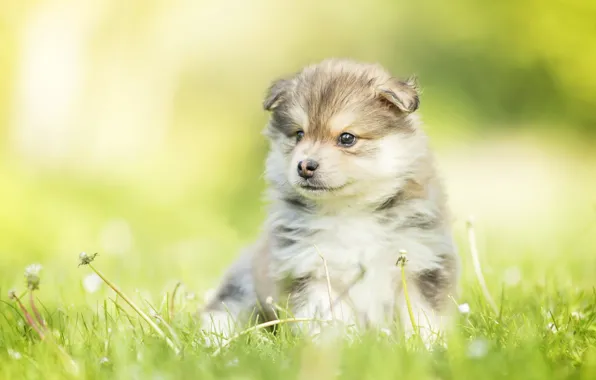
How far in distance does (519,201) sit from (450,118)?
151 inches

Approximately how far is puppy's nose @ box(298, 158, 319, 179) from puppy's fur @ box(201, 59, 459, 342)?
2 cm

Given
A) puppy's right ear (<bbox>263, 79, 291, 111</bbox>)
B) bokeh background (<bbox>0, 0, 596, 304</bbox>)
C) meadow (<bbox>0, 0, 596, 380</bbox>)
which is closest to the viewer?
meadow (<bbox>0, 0, 596, 380</bbox>)

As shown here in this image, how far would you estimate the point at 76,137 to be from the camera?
41.2ft

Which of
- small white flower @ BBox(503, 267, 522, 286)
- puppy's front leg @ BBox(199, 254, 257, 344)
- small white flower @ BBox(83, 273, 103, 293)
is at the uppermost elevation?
puppy's front leg @ BBox(199, 254, 257, 344)

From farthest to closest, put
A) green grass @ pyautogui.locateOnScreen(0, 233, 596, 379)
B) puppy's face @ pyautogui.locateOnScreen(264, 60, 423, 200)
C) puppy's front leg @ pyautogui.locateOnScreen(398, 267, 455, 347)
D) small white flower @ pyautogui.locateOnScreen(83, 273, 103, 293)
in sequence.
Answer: small white flower @ pyautogui.locateOnScreen(83, 273, 103, 293), puppy's face @ pyautogui.locateOnScreen(264, 60, 423, 200), puppy's front leg @ pyautogui.locateOnScreen(398, 267, 455, 347), green grass @ pyautogui.locateOnScreen(0, 233, 596, 379)

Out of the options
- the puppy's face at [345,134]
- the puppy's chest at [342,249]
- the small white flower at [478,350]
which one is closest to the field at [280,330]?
the small white flower at [478,350]

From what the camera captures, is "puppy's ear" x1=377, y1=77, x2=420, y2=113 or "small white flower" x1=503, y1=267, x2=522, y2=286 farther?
"small white flower" x1=503, y1=267, x2=522, y2=286

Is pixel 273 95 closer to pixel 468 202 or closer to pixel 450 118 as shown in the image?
pixel 468 202

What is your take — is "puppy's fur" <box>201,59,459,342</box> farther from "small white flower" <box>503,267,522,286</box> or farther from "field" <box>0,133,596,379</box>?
"small white flower" <box>503,267,522,286</box>

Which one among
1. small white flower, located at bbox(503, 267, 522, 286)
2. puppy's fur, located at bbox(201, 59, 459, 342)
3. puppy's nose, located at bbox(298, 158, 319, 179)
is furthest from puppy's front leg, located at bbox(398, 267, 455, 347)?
small white flower, located at bbox(503, 267, 522, 286)

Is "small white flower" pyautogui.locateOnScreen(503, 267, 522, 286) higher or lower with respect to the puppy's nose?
lower

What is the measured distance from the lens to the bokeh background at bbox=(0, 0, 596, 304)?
8.62m

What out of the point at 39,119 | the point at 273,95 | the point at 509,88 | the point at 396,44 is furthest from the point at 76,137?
the point at 273,95

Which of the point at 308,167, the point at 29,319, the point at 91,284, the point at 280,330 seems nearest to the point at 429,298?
the point at 280,330
